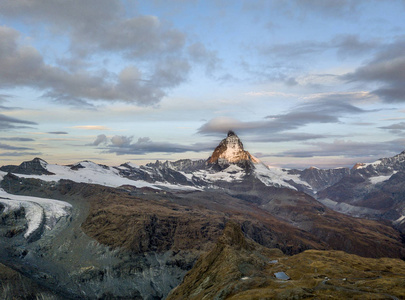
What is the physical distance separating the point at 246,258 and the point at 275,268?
15133mm

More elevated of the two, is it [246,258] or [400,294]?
[400,294]

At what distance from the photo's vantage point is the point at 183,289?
164125 mm

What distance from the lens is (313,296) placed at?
8781 centimetres

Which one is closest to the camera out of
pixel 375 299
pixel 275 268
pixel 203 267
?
pixel 375 299

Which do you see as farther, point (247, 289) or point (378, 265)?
point (378, 265)

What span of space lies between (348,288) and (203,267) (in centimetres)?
8914

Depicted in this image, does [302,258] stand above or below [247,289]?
below

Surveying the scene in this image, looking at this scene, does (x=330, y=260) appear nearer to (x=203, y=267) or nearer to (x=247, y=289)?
(x=203, y=267)

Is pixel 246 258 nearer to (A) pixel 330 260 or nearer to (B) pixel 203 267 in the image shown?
(B) pixel 203 267

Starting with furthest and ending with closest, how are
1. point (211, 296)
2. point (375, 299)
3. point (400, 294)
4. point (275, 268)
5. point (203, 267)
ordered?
1. point (203, 267)
2. point (275, 268)
3. point (211, 296)
4. point (400, 294)
5. point (375, 299)

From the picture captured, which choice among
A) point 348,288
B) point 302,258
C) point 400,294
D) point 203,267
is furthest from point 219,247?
point 400,294

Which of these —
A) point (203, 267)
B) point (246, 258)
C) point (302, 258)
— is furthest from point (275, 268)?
point (203, 267)

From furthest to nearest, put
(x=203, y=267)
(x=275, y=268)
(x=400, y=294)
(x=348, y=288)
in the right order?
(x=203, y=267), (x=275, y=268), (x=348, y=288), (x=400, y=294)

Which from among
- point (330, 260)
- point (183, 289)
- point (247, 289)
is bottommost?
point (183, 289)
